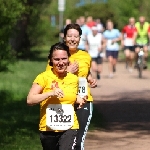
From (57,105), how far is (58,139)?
35 cm

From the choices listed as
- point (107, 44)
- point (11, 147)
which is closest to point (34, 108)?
point (11, 147)

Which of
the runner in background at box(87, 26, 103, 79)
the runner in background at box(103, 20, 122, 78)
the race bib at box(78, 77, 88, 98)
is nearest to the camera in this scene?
the race bib at box(78, 77, 88, 98)

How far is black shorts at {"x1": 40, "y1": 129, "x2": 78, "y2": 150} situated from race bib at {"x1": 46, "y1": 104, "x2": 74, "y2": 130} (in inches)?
3.0

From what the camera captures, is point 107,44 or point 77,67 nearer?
point 77,67

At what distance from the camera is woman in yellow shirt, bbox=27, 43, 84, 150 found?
24.8 ft

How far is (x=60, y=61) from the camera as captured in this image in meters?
7.58

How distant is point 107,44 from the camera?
84.9 ft

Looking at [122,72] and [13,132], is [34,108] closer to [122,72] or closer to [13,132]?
[13,132]

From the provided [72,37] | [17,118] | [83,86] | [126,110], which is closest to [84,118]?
[83,86]

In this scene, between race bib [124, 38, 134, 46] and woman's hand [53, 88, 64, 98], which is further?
race bib [124, 38, 134, 46]

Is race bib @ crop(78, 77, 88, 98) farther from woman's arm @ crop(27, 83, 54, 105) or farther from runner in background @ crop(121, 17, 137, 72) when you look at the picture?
runner in background @ crop(121, 17, 137, 72)

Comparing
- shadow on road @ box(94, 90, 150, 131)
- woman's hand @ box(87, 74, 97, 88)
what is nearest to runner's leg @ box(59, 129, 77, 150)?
woman's hand @ box(87, 74, 97, 88)

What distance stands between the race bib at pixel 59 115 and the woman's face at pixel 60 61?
1.12 ft

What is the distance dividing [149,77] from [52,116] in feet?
58.7
